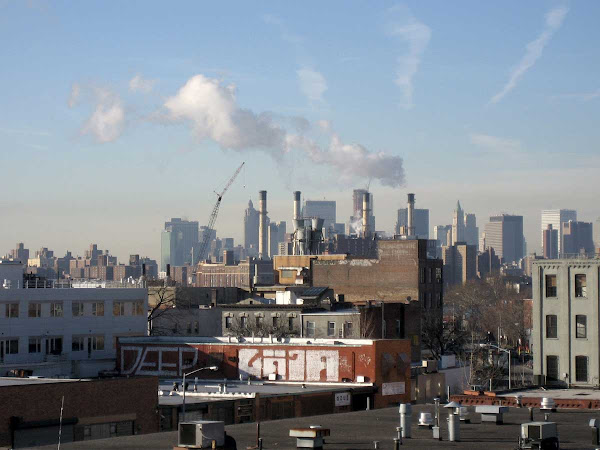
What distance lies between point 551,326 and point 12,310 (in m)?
40.7

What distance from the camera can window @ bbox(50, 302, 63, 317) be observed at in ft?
304

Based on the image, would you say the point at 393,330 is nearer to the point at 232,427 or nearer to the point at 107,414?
the point at 107,414

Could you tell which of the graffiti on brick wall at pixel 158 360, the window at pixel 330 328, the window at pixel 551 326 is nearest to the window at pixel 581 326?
the window at pixel 551 326

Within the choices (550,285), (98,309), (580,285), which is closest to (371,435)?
(580,285)

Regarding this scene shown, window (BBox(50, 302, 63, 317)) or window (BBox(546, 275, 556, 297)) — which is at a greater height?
window (BBox(546, 275, 556, 297))

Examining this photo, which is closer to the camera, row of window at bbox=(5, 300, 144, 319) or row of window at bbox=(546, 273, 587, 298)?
row of window at bbox=(546, 273, 587, 298)

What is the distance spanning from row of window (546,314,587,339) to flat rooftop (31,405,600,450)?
2424 cm

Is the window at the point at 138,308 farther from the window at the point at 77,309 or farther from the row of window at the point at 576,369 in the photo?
the row of window at the point at 576,369

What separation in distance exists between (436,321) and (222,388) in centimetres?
6653

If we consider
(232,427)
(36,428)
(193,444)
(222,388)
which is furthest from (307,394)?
(193,444)

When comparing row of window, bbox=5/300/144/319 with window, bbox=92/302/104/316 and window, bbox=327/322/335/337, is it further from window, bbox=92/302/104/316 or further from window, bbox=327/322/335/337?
window, bbox=327/322/335/337

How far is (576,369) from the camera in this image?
71250 millimetres

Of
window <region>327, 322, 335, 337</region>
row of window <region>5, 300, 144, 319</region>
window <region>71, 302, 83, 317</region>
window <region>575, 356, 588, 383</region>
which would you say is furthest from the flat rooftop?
window <region>327, 322, 335, 337</region>

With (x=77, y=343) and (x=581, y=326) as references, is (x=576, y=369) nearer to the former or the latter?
(x=581, y=326)
